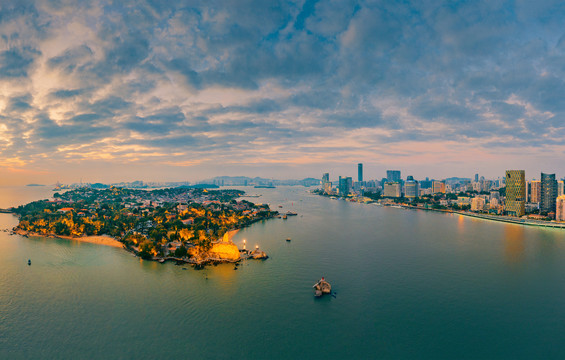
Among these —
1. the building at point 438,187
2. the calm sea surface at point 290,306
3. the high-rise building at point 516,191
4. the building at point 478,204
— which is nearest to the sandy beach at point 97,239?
the calm sea surface at point 290,306

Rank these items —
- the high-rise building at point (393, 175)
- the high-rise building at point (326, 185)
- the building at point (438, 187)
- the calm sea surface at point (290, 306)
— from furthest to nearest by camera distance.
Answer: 1. the high-rise building at point (393, 175)
2. the high-rise building at point (326, 185)
3. the building at point (438, 187)
4. the calm sea surface at point (290, 306)

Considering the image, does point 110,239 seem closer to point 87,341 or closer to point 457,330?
point 87,341

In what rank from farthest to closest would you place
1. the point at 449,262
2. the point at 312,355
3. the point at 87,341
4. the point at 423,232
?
Answer: the point at 423,232
the point at 449,262
the point at 87,341
the point at 312,355

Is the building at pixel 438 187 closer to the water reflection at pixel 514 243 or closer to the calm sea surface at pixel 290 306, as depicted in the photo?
the water reflection at pixel 514 243

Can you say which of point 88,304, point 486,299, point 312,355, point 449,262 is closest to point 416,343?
point 312,355

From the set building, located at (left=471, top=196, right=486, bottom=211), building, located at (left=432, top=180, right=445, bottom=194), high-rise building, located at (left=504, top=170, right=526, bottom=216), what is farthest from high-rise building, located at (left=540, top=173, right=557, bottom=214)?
building, located at (left=432, top=180, right=445, bottom=194)

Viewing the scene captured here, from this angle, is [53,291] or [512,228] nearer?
[53,291]

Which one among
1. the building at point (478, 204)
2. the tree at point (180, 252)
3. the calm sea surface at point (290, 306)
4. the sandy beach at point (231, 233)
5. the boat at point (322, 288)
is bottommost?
the calm sea surface at point (290, 306)
